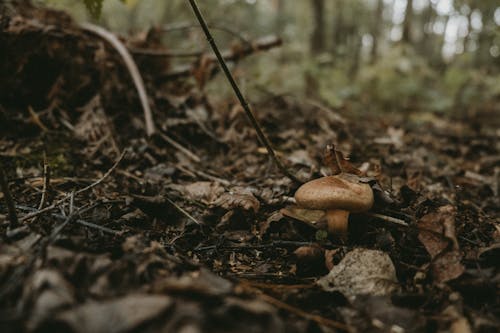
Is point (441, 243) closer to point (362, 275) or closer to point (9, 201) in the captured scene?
point (362, 275)

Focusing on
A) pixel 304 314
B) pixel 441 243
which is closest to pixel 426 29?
pixel 441 243

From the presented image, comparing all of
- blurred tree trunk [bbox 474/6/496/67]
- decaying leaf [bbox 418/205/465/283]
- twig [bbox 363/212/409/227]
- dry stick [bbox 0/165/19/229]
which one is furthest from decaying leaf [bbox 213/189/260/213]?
blurred tree trunk [bbox 474/6/496/67]

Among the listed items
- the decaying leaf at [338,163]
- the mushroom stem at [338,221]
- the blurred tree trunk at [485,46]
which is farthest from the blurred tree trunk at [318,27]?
the blurred tree trunk at [485,46]

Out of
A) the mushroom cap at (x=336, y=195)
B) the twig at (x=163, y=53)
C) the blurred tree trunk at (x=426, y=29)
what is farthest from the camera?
the blurred tree trunk at (x=426, y=29)

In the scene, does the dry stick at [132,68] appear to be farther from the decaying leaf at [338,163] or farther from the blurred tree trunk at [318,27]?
the blurred tree trunk at [318,27]

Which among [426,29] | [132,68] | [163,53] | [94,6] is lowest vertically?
[132,68]

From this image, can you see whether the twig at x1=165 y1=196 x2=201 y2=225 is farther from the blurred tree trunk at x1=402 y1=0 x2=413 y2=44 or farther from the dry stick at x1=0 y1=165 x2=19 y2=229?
the blurred tree trunk at x1=402 y1=0 x2=413 y2=44
